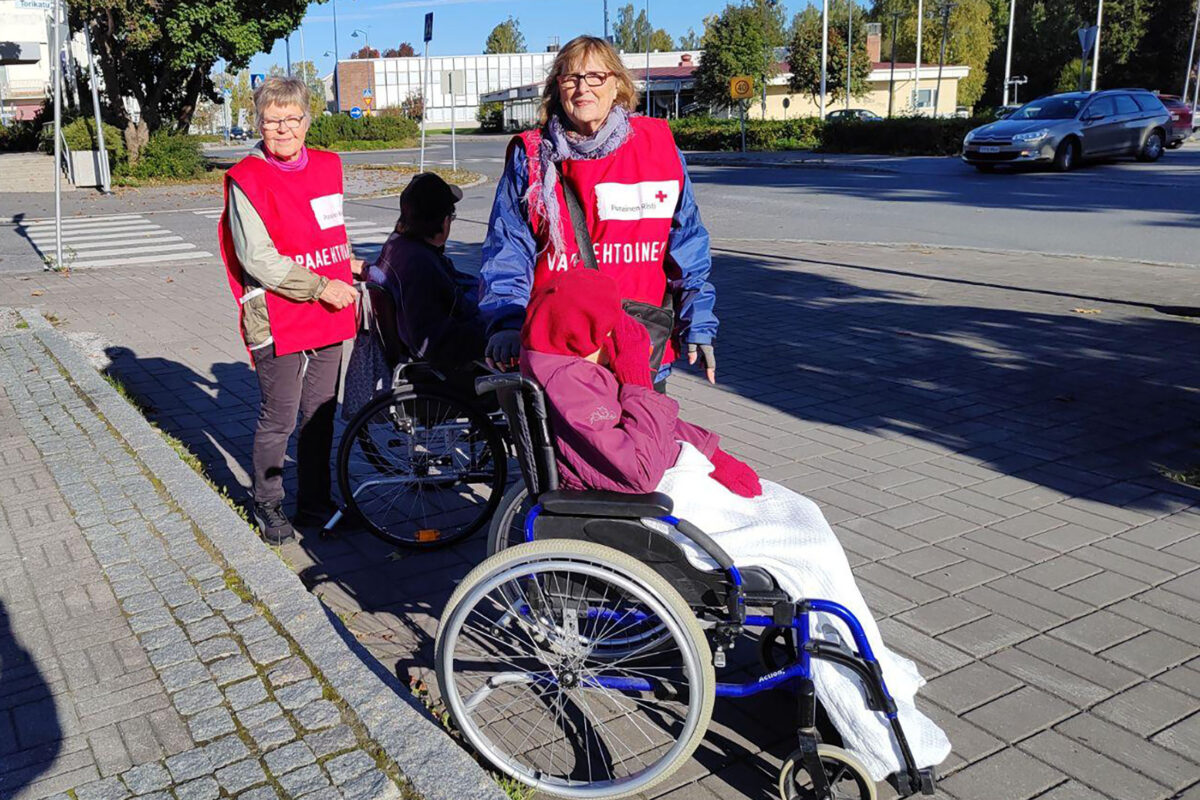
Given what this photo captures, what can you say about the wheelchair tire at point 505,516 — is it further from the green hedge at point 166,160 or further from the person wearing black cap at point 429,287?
the green hedge at point 166,160

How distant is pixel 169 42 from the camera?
26.5 m

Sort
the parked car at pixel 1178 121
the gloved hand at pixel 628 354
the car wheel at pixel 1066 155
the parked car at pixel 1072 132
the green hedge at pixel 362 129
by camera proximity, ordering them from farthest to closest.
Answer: the green hedge at pixel 362 129
the parked car at pixel 1178 121
the car wheel at pixel 1066 155
the parked car at pixel 1072 132
the gloved hand at pixel 628 354

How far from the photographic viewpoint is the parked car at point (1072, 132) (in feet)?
71.3

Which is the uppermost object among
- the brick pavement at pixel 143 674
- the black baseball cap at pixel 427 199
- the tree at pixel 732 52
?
the tree at pixel 732 52

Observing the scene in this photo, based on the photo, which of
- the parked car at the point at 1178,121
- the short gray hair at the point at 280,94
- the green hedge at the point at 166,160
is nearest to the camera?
the short gray hair at the point at 280,94

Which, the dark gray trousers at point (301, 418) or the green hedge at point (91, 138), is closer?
the dark gray trousers at point (301, 418)

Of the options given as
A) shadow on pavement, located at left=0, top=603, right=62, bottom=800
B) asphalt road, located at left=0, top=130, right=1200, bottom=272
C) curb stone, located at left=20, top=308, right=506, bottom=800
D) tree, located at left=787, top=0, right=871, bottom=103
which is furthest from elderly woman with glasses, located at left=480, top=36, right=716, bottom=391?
tree, located at left=787, top=0, right=871, bottom=103

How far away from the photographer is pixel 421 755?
2807 millimetres

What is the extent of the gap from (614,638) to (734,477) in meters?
0.62

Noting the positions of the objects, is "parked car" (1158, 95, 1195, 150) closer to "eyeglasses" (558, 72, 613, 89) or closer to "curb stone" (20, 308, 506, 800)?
"eyeglasses" (558, 72, 613, 89)

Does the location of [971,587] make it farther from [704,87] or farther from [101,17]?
[704,87]

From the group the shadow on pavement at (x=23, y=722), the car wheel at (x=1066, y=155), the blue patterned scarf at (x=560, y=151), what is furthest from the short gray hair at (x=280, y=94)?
the car wheel at (x=1066, y=155)

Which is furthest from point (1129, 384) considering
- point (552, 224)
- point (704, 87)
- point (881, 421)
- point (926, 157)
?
point (704, 87)

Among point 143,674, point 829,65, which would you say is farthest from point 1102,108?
point 829,65
